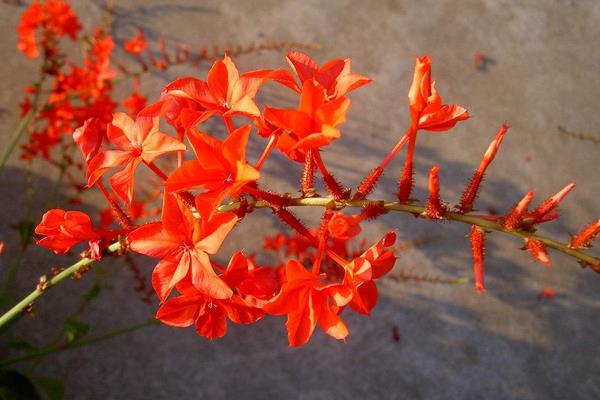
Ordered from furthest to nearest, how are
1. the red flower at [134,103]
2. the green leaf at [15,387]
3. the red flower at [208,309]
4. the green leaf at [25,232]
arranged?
1. the red flower at [134,103]
2. the green leaf at [25,232]
3. the green leaf at [15,387]
4. the red flower at [208,309]

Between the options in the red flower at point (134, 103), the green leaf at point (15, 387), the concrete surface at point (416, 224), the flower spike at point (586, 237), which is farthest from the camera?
the concrete surface at point (416, 224)

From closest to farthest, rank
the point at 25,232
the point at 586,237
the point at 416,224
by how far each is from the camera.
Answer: the point at 586,237 < the point at 25,232 < the point at 416,224

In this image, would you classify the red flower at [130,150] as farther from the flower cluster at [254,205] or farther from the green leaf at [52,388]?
the green leaf at [52,388]

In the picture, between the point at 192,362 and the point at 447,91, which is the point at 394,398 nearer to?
the point at 192,362

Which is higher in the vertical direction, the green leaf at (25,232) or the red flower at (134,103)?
the red flower at (134,103)

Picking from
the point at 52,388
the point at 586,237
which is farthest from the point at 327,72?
the point at 52,388

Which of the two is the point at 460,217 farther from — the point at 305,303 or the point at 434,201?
the point at 305,303

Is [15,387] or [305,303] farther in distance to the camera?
[15,387]

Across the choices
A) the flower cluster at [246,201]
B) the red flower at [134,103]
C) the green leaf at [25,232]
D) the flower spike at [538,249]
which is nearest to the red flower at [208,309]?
the flower cluster at [246,201]
